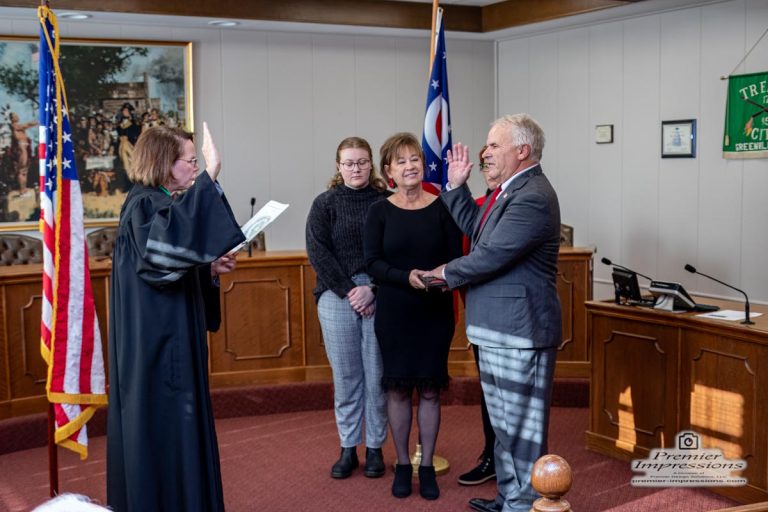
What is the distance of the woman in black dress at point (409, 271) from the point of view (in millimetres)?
3842

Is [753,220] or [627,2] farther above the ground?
[627,2]

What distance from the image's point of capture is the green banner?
5789mm

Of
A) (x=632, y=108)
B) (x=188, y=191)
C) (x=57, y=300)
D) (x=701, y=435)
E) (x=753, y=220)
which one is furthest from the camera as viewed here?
(x=632, y=108)

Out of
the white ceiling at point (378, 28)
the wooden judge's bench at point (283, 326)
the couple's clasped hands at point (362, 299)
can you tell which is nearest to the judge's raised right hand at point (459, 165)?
the couple's clasped hands at point (362, 299)

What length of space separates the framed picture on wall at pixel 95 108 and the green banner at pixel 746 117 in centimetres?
407

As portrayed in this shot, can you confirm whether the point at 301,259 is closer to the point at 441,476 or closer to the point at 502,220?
the point at 441,476

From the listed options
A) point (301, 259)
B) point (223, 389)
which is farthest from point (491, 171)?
point (223, 389)

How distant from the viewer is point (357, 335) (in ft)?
13.8

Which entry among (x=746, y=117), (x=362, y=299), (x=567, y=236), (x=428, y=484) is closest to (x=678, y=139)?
(x=746, y=117)

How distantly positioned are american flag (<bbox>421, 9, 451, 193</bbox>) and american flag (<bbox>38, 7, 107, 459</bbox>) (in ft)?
6.13

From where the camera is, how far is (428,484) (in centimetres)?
399

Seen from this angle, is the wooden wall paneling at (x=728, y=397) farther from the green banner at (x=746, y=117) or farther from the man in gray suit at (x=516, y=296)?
the green banner at (x=746, y=117)

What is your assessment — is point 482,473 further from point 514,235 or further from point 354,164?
point 354,164

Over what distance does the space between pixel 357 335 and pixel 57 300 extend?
1.43 m
